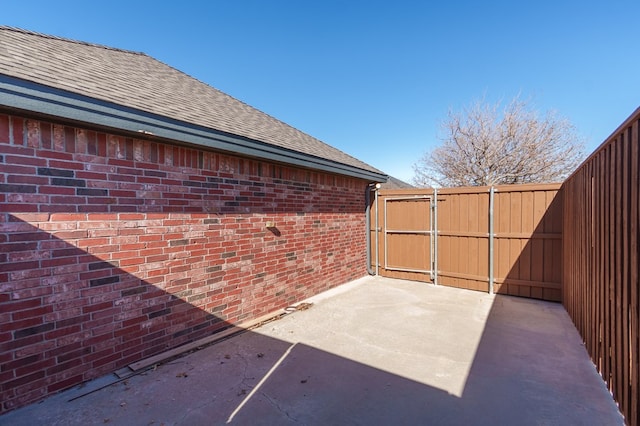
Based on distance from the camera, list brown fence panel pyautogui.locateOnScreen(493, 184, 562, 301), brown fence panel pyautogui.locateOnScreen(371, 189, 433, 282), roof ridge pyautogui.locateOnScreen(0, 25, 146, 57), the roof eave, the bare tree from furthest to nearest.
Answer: the bare tree < brown fence panel pyautogui.locateOnScreen(371, 189, 433, 282) < brown fence panel pyautogui.locateOnScreen(493, 184, 562, 301) < roof ridge pyautogui.locateOnScreen(0, 25, 146, 57) < the roof eave

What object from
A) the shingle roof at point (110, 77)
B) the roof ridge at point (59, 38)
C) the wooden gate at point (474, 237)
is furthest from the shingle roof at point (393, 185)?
the roof ridge at point (59, 38)

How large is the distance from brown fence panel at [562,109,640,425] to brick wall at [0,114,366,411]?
3.71 m

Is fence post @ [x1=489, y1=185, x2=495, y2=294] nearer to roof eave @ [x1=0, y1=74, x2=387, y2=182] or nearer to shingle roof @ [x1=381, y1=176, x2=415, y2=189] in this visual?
roof eave @ [x1=0, y1=74, x2=387, y2=182]

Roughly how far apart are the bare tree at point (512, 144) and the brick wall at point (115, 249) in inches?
559

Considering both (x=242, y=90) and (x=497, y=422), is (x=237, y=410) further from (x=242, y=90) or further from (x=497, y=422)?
(x=242, y=90)

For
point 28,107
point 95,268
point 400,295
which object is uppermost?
point 28,107

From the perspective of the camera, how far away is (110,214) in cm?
263

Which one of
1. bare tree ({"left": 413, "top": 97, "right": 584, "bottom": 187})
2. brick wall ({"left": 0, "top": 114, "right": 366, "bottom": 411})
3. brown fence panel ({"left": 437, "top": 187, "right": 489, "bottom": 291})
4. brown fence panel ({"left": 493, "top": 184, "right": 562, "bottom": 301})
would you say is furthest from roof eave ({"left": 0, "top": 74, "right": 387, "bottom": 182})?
bare tree ({"left": 413, "top": 97, "right": 584, "bottom": 187})

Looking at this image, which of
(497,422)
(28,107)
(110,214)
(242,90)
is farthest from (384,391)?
(242,90)

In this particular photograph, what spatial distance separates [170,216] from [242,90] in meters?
8.33

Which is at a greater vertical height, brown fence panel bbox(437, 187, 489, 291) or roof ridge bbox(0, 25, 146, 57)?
roof ridge bbox(0, 25, 146, 57)

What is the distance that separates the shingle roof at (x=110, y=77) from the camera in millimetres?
2381

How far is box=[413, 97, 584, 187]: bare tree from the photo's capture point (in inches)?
553

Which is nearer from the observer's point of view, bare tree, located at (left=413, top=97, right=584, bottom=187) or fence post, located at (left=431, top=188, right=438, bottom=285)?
fence post, located at (left=431, top=188, right=438, bottom=285)
